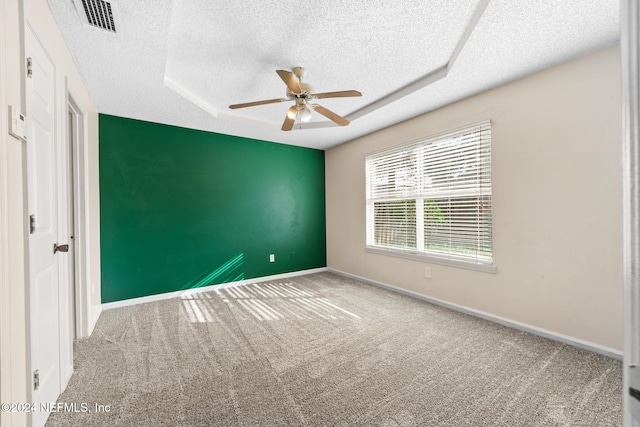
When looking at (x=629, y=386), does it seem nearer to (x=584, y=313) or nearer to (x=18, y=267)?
(x=18, y=267)

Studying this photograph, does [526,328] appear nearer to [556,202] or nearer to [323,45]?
[556,202]

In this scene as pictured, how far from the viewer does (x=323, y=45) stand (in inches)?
88.2

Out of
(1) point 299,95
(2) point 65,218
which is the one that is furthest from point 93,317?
(1) point 299,95

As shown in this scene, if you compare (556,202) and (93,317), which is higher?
(556,202)

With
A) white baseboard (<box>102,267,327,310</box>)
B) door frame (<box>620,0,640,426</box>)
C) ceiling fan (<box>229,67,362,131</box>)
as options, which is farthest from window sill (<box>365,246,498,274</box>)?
door frame (<box>620,0,640,426</box>)

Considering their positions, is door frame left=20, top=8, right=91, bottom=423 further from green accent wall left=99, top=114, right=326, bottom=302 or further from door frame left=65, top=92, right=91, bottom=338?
green accent wall left=99, top=114, right=326, bottom=302

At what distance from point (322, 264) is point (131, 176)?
341 centimetres

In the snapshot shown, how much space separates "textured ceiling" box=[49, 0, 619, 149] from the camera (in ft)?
5.99

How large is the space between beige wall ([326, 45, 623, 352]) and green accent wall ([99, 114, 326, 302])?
2635 mm

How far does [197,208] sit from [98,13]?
2.62 m

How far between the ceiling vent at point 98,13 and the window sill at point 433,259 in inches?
144

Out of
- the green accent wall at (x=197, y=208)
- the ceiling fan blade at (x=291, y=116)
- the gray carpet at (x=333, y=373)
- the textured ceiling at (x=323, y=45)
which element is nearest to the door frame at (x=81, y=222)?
the gray carpet at (x=333, y=373)

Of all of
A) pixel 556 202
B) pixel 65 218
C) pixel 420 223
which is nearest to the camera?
pixel 65 218

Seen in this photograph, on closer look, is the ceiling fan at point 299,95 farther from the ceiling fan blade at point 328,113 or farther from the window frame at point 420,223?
the window frame at point 420,223
